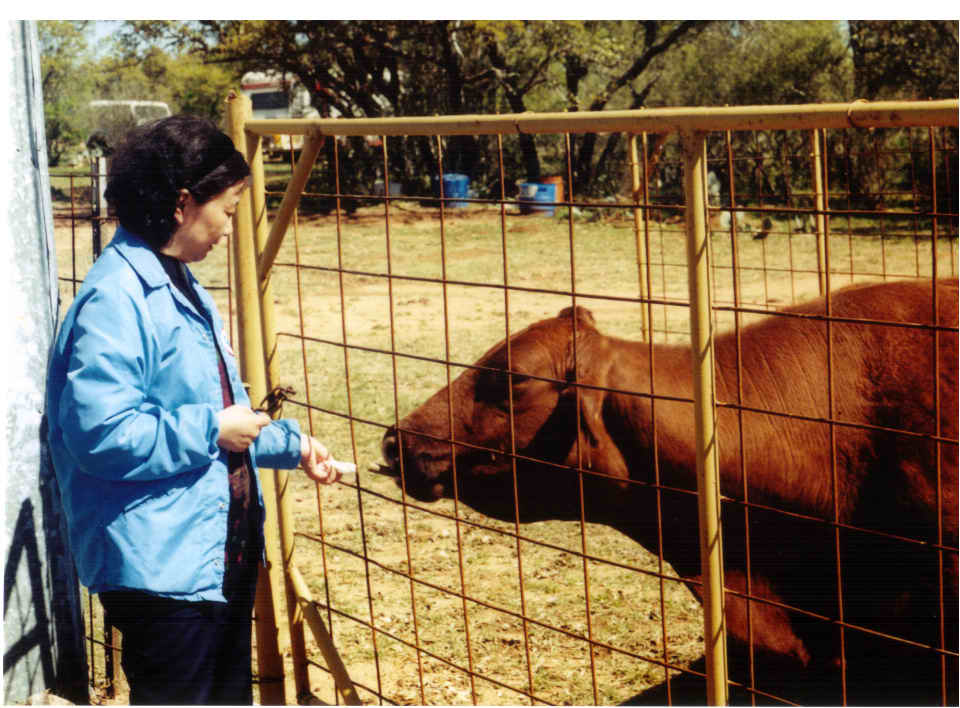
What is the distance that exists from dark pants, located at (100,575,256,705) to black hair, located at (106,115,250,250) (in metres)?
0.89

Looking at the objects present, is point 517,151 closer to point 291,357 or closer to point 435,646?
point 291,357

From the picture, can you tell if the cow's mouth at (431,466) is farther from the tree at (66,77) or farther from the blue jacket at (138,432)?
the tree at (66,77)

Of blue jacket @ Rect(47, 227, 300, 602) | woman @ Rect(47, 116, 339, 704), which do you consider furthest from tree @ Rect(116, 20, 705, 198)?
blue jacket @ Rect(47, 227, 300, 602)

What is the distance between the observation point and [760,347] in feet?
12.0

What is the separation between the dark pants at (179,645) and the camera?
256cm

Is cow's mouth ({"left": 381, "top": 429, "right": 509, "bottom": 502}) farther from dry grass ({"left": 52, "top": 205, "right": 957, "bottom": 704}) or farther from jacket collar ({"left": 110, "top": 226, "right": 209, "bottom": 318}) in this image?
jacket collar ({"left": 110, "top": 226, "right": 209, "bottom": 318})

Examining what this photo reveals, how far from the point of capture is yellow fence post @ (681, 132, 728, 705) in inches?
96.3

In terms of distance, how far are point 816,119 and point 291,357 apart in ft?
29.1

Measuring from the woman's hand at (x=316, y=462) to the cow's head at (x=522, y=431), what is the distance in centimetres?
55

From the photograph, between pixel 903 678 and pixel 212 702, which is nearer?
pixel 212 702

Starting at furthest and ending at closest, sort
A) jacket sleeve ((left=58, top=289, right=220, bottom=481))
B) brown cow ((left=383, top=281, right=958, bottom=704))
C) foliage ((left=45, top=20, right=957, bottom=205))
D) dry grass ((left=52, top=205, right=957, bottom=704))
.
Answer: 1. foliage ((left=45, top=20, right=957, bottom=205))
2. dry grass ((left=52, top=205, right=957, bottom=704))
3. brown cow ((left=383, top=281, right=958, bottom=704))
4. jacket sleeve ((left=58, top=289, right=220, bottom=481))

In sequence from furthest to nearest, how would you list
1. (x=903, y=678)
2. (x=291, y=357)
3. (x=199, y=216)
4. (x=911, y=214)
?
(x=291, y=357)
(x=903, y=678)
(x=199, y=216)
(x=911, y=214)
